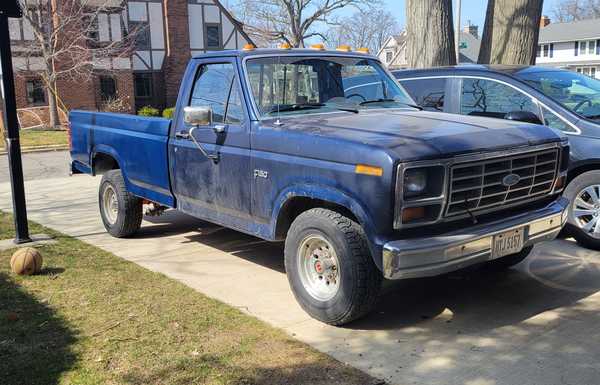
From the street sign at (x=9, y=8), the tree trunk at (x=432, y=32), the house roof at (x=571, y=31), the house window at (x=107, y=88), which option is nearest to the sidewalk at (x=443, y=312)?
the street sign at (x=9, y=8)

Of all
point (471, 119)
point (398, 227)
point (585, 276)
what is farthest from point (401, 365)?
point (585, 276)

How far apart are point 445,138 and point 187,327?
234 cm

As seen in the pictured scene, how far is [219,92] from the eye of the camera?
5.63 metres

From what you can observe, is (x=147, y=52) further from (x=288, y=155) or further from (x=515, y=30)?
(x=288, y=155)

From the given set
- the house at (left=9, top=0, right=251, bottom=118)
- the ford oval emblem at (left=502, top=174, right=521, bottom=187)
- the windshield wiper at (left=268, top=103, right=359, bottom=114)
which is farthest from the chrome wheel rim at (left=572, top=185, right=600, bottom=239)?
the house at (left=9, top=0, right=251, bottom=118)

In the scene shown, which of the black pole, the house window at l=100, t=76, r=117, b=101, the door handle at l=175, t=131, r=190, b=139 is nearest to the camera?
the door handle at l=175, t=131, r=190, b=139

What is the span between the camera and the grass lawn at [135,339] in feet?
12.4

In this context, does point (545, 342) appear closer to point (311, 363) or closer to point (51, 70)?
point (311, 363)

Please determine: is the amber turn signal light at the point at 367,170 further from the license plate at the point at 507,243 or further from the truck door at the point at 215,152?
the truck door at the point at 215,152

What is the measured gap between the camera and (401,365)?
392cm

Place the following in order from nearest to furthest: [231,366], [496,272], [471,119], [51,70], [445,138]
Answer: [231,366] < [445,138] < [471,119] < [496,272] < [51,70]

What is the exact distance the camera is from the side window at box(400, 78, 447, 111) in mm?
7500

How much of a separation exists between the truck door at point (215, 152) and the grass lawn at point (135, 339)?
0.80 metres

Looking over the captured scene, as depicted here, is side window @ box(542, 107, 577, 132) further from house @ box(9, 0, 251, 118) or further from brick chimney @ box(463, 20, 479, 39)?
brick chimney @ box(463, 20, 479, 39)
